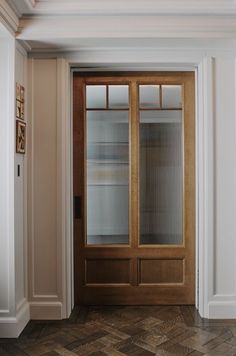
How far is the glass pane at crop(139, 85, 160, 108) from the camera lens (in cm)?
345

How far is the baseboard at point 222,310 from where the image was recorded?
10.5 ft

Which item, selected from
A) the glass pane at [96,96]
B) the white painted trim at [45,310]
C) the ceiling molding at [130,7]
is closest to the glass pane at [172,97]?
the glass pane at [96,96]

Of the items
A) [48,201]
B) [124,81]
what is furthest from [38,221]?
[124,81]

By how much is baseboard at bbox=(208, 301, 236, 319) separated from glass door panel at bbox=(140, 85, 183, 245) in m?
0.64

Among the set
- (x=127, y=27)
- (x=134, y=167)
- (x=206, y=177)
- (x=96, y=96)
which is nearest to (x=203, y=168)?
(x=206, y=177)

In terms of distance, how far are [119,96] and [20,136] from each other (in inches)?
40.3

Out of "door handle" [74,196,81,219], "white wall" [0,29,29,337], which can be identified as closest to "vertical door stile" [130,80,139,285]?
"door handle" [74,196,81,219]

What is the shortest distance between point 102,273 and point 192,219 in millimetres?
978

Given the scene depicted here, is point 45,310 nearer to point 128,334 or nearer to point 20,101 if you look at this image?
point 128,334

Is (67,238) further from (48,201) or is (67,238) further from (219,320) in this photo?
(219,320)

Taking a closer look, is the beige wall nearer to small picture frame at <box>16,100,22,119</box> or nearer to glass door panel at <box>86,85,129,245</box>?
small picture frame at <box>16,100,22,119</box>

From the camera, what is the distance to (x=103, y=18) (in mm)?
2896

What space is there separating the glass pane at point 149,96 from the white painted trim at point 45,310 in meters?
1.94

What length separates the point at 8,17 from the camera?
2.63 meters
